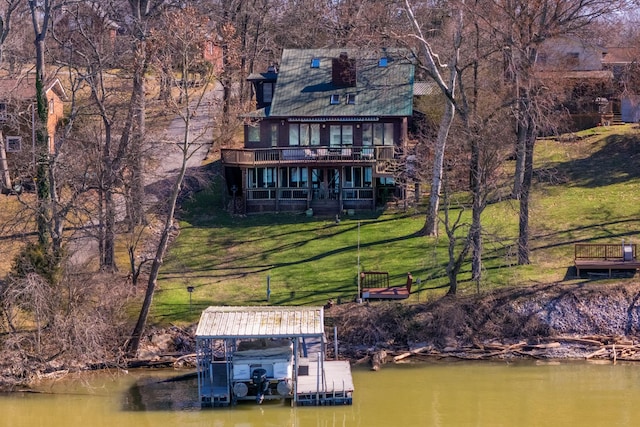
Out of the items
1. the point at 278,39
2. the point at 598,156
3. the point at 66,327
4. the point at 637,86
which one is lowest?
the point at 66,327

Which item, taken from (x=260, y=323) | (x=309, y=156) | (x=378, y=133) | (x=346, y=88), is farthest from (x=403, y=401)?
(x=346, y=88)

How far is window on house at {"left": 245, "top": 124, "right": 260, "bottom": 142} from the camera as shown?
52.6 m

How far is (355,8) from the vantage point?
6962 centimetres

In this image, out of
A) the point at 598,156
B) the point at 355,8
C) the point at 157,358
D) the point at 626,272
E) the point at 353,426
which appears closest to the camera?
the point at 353,426

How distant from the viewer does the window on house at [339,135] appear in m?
51.8

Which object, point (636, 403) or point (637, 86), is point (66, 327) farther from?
point (637, 86)

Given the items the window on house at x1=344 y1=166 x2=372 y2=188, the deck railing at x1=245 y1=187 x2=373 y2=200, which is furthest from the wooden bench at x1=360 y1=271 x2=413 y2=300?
the window on house at x1=344 y1=166 x2=372 y2=188

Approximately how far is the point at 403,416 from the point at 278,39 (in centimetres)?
4625

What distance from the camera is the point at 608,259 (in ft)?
130

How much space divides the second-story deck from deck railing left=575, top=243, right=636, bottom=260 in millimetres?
11841

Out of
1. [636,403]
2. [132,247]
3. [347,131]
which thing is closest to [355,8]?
[347,131]

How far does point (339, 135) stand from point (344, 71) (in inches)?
141

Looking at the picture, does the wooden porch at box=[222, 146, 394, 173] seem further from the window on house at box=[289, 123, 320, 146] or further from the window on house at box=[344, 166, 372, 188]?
the window on house at box=[289, 123, 320, 146]

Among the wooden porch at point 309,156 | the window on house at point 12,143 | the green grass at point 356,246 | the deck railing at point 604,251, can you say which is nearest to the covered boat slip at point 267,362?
the green grass at point 356,246
